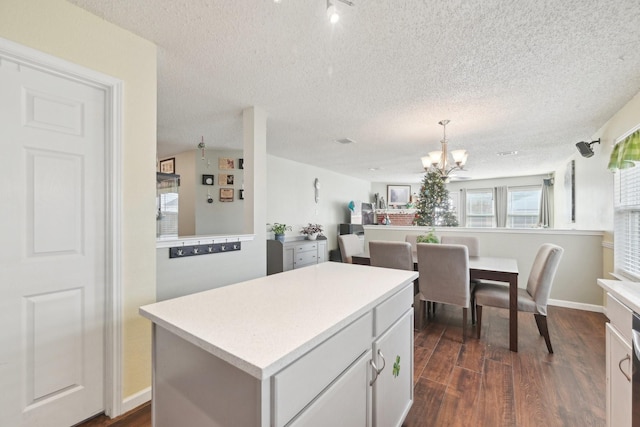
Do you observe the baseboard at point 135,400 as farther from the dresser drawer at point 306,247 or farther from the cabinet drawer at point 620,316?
the dresser drawer at point 306,247

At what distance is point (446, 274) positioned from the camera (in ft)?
8.50

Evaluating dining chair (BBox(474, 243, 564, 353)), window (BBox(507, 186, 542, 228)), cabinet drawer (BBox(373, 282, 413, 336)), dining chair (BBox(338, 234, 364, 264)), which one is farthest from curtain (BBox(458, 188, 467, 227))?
cabinet drawer (BBox(373, 282, 413, 336))

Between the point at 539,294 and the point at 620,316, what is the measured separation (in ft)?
4.64

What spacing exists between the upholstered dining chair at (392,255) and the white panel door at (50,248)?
2.44 meters

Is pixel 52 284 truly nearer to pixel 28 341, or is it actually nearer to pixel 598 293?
A: pixel 28 341

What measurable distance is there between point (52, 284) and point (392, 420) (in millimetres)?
1875

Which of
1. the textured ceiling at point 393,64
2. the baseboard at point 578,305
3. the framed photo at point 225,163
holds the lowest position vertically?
the baseboard at point 578,305

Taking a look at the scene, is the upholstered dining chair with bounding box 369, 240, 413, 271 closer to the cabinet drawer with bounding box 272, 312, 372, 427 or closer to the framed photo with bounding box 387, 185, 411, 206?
the cabinet drawer with bounding box 272, 312, 372, 427

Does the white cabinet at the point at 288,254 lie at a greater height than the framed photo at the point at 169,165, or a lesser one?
lesser

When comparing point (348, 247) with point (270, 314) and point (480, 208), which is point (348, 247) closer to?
point (270, 314)

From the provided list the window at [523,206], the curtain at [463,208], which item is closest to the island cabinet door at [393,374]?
the window at [523,206]

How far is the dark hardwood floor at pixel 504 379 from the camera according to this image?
1548 millimetres

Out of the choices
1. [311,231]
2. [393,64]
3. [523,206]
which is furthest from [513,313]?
[523,206]

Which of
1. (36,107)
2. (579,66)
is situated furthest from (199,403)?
(579,66)
